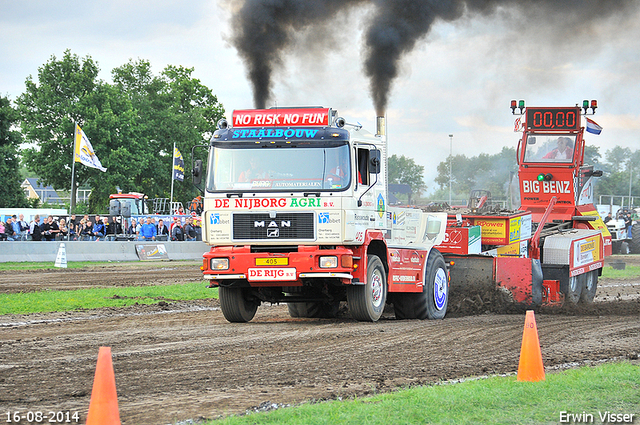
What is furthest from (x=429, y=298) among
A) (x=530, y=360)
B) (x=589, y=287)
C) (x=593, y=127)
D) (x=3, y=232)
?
(x=3, y=232)

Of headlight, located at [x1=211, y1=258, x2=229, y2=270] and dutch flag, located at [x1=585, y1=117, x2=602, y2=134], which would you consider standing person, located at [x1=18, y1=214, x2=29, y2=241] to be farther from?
dutch flag, located at [x1=585, y1=117, x2=602, y2=134]

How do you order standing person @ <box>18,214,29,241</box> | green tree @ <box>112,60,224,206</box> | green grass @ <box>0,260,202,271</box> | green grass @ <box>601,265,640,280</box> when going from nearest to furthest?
green grass @ <box>0,260,202,271</box> < green grass @ <box>601,265,640,280</box> < standing person @ <box>18,214,29,241</box> < green tree @ <box>112,60,224,206</box>

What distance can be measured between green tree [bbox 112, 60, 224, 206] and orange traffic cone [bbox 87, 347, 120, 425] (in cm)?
5719

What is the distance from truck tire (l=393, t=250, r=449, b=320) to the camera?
13055mm

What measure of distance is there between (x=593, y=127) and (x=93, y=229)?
796 inches

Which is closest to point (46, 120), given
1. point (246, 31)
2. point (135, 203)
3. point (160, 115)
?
point (160, 115)

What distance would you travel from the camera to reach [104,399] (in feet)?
15.8

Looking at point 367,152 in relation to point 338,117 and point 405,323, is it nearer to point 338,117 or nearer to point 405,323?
point 338,117

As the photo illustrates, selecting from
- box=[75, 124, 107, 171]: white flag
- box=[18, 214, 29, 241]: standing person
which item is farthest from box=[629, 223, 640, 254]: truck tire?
box=[18, 214, 29, 241]: standing person

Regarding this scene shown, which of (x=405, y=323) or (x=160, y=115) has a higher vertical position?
(x=160, y=115)

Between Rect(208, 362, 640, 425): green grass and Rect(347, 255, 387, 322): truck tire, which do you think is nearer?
Rect(208, 362, 640, 425): green grass

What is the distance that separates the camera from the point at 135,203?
47.7 m

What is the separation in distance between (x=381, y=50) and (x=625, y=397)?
12370mm

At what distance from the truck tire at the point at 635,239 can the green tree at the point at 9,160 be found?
3997cm
